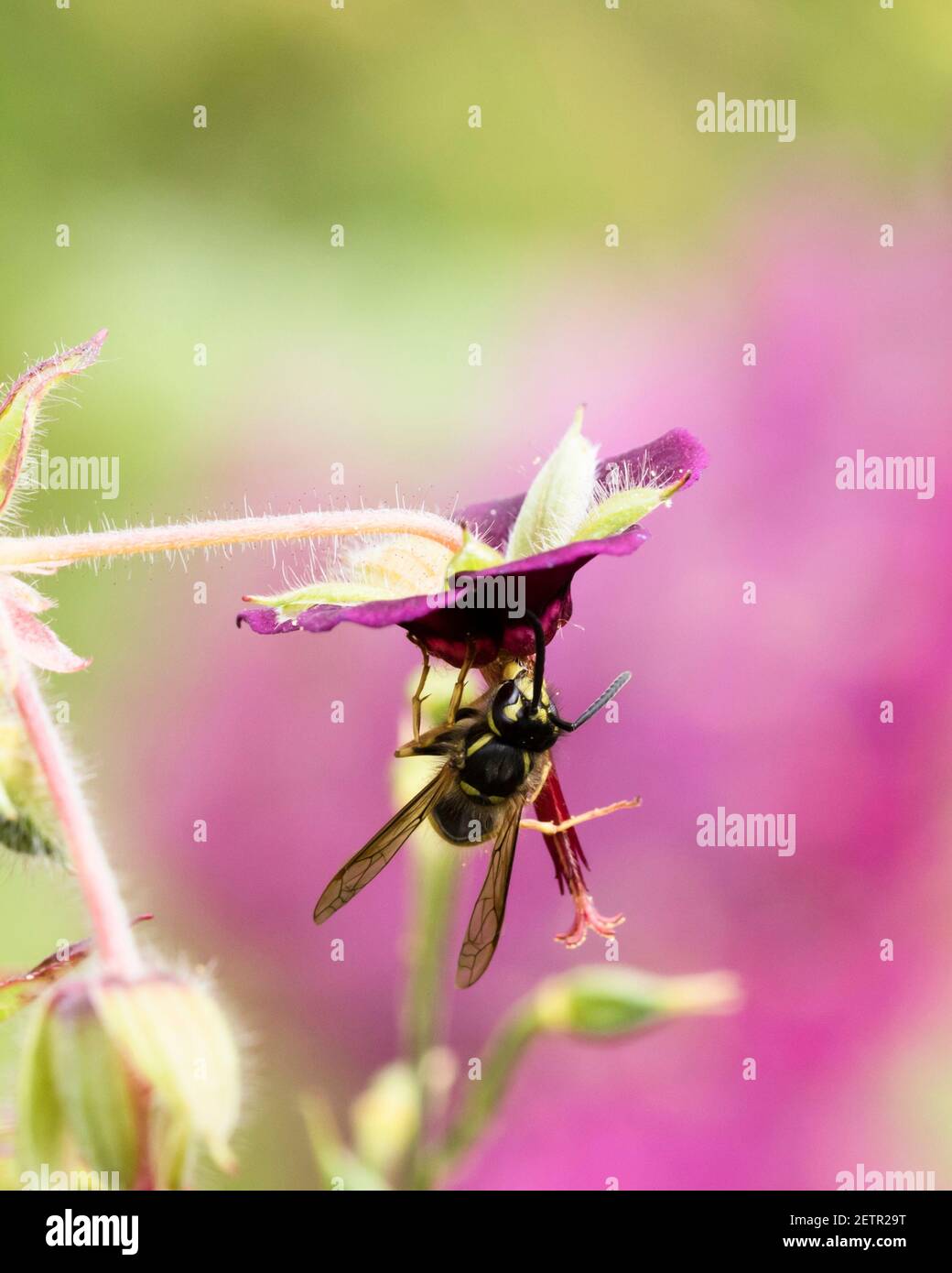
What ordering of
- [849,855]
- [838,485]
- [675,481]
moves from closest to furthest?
[675,481] → [849,855] → [838,485]

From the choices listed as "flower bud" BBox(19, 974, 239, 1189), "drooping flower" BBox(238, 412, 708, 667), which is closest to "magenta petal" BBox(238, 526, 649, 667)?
"drooping flower" BBox(238, 412, 708, 667)

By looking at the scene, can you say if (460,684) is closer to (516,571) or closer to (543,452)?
(516,571)

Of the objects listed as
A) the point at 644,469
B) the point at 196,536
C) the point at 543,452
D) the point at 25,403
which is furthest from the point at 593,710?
the point at 543,452

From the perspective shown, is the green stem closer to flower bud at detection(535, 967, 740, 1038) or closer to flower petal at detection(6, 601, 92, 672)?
flower bud at detection(535, 967, 740, 1038)

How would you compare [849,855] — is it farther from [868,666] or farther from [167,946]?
[167,946]

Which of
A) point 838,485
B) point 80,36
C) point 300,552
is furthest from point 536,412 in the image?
point 300,552
